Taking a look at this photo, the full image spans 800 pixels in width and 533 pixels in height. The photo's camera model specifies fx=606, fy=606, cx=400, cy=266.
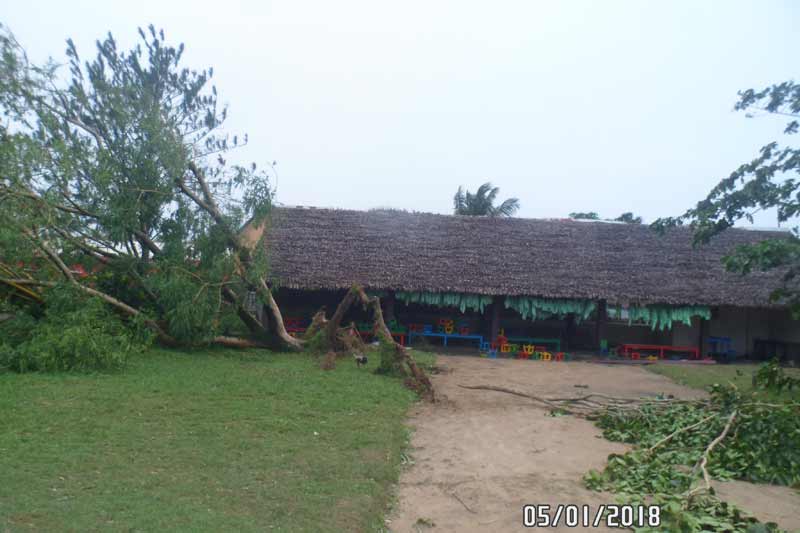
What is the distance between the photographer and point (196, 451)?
240 inches

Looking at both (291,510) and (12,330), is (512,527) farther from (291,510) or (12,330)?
(12,330)

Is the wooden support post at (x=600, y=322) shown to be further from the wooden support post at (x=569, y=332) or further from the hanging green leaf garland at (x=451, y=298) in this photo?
the hanging green leaf garland at (x=451, y=298)

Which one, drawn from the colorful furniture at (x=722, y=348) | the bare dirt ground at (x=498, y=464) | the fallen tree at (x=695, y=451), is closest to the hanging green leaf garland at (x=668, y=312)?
the colorful furniture at (x=722, y=348)

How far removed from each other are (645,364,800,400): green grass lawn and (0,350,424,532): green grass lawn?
22.1 feet

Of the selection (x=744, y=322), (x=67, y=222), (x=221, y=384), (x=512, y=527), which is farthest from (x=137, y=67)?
(x=744, y=322)

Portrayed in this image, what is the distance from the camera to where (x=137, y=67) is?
1253cm

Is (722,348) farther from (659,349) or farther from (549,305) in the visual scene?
(549,305)

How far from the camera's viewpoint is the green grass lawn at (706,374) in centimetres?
1249

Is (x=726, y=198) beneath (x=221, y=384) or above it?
above

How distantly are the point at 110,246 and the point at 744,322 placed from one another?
1761 cm

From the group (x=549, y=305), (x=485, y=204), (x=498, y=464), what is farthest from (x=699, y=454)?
(x=485, y=204)

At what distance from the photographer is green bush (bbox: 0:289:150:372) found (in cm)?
1004

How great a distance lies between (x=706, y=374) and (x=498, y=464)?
9571 mm
